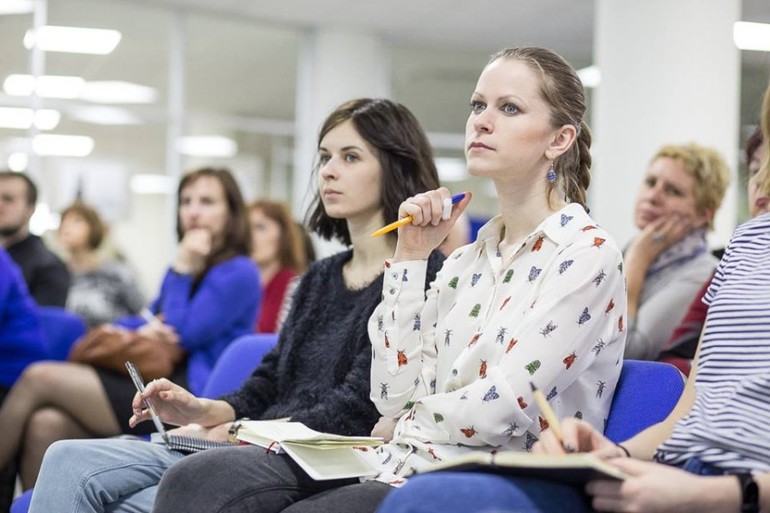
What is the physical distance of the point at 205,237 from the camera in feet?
13.3

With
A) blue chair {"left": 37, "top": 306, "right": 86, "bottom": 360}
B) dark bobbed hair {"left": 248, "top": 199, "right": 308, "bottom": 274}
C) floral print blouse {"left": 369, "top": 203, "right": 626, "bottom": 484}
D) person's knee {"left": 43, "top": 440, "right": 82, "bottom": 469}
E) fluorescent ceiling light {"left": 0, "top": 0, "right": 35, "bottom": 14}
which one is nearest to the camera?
floral print blouse {"left": 369, "top": 203, "right": 626, "bottom": 484}

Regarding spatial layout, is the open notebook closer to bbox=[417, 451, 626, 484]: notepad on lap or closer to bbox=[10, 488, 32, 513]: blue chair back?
bbox=[10, 488, 32, 513]: blue chair back

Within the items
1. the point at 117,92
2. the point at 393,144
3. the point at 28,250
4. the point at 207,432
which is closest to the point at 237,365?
the point at 207,432

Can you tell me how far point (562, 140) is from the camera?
2.13 m

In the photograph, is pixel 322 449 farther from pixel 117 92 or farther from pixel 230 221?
pixel 117 92

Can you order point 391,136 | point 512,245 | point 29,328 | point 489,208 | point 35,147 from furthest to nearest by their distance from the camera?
point 489,208
point 35,147
point 29,328
point 391,136
point 512,245

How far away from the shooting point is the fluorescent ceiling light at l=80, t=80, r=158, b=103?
9352 millimetres

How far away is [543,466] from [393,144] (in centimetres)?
148

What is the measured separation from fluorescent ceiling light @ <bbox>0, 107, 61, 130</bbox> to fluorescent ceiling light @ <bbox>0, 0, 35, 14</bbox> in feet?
2.70

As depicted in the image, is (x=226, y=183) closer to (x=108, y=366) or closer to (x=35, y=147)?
(x=108, y=366)

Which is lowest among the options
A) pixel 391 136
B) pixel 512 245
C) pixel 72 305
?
pixel 72 305

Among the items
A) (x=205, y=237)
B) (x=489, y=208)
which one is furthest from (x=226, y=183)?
(x=489, y=208)

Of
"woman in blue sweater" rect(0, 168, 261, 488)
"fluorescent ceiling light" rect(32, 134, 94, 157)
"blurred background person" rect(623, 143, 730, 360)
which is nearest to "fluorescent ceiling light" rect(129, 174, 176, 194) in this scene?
"fluorescent ceiling light" rect(32, 134, 94, 157)

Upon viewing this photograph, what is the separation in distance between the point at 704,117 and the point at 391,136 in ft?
13.2
